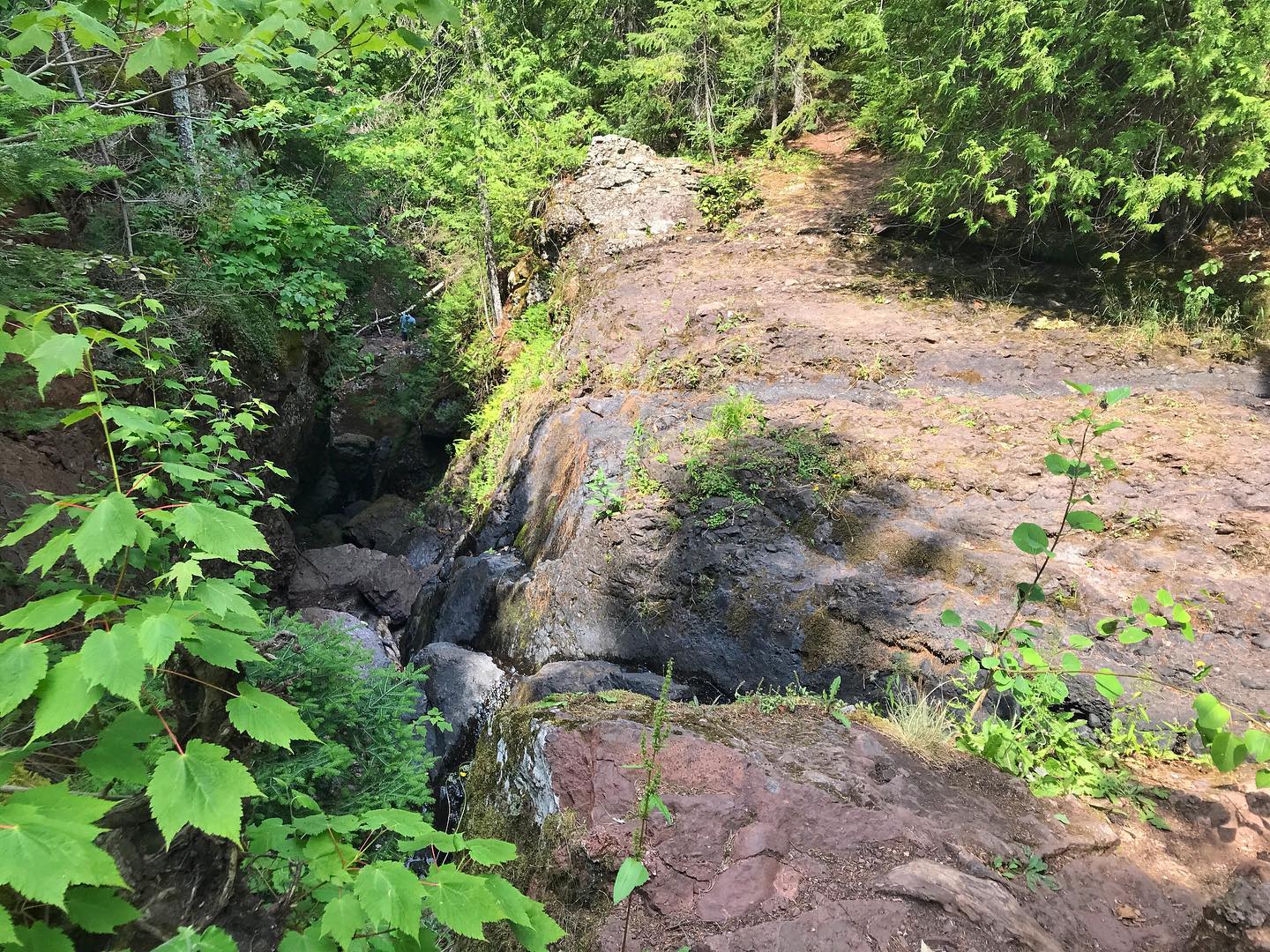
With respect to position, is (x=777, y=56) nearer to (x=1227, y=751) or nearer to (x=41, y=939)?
(x=1227, y=751)

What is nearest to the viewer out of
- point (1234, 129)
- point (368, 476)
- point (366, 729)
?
point (366, 729)

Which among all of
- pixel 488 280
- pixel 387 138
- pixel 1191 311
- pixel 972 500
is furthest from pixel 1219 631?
pixel 387 138

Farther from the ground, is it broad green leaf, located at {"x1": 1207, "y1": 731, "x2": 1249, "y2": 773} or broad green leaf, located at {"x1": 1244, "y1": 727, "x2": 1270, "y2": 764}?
broad green leaf, located at {"x1": 1244, "y1": 727, "x2": 1270, "y2": 764}

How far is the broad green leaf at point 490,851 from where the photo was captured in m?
1.34

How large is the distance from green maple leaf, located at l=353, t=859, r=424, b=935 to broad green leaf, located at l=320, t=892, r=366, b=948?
0.03 m

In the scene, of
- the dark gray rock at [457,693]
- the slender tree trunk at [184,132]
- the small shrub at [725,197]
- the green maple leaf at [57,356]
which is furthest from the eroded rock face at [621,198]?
the green maple leaf at [57,356]

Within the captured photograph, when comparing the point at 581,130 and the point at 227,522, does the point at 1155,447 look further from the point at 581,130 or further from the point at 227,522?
the point at 581,130

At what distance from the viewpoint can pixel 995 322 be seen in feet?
25.7

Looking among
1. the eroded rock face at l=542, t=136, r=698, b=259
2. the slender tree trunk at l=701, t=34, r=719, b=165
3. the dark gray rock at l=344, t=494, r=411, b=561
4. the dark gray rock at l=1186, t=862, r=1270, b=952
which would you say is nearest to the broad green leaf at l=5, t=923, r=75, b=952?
the dark gray rock at l=1186, t=862, r=1270, b=952

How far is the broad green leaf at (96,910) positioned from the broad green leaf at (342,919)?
0.35 m

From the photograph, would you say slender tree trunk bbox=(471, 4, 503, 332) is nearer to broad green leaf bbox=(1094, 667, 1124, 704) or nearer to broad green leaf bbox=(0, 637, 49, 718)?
broad green leaf bbox=(1094, 667, 1124, 704)

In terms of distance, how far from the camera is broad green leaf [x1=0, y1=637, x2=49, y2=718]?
1064mm

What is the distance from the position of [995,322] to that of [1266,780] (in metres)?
7.05

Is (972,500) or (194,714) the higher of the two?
(194,714)
